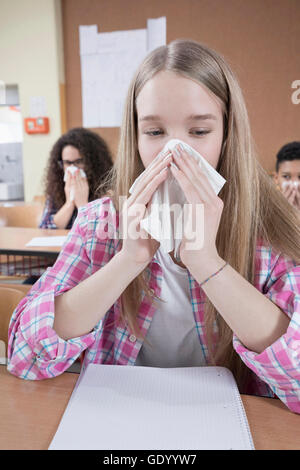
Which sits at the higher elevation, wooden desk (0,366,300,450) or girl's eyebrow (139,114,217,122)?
girl's eyebrow (139,114,217,122)

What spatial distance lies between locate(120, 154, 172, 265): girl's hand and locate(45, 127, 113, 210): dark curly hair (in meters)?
1.80

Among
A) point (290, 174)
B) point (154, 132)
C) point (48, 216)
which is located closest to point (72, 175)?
point (48, 216)

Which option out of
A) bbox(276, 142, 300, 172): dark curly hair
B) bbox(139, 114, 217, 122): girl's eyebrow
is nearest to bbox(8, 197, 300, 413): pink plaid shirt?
bbox(139, 114, 217, 122): girl's eyebrow

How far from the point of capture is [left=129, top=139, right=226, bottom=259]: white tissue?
707 millimetres

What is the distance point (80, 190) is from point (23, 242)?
61cm

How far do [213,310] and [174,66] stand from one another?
1.68 ft

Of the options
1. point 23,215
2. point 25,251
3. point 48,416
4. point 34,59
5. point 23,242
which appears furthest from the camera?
point 34,59

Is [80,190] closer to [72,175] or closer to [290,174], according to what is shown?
[72,175]

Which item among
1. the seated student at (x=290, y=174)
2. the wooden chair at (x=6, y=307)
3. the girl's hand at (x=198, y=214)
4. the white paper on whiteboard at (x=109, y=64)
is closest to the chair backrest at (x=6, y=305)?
the wooden chair at (x=6, y=307)

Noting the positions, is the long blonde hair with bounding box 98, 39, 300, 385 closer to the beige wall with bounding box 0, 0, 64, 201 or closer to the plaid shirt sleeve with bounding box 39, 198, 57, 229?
the plaid shirt sleeve with bounding box 39, 198, 57, 229

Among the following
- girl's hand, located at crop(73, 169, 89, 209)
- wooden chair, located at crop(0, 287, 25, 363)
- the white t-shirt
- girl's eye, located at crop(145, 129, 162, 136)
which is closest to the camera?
girl's eye, located at crop(145, 129, 162, 136)

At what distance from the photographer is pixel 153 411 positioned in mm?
576

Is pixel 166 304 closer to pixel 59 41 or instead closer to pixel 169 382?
pixel 169 382
